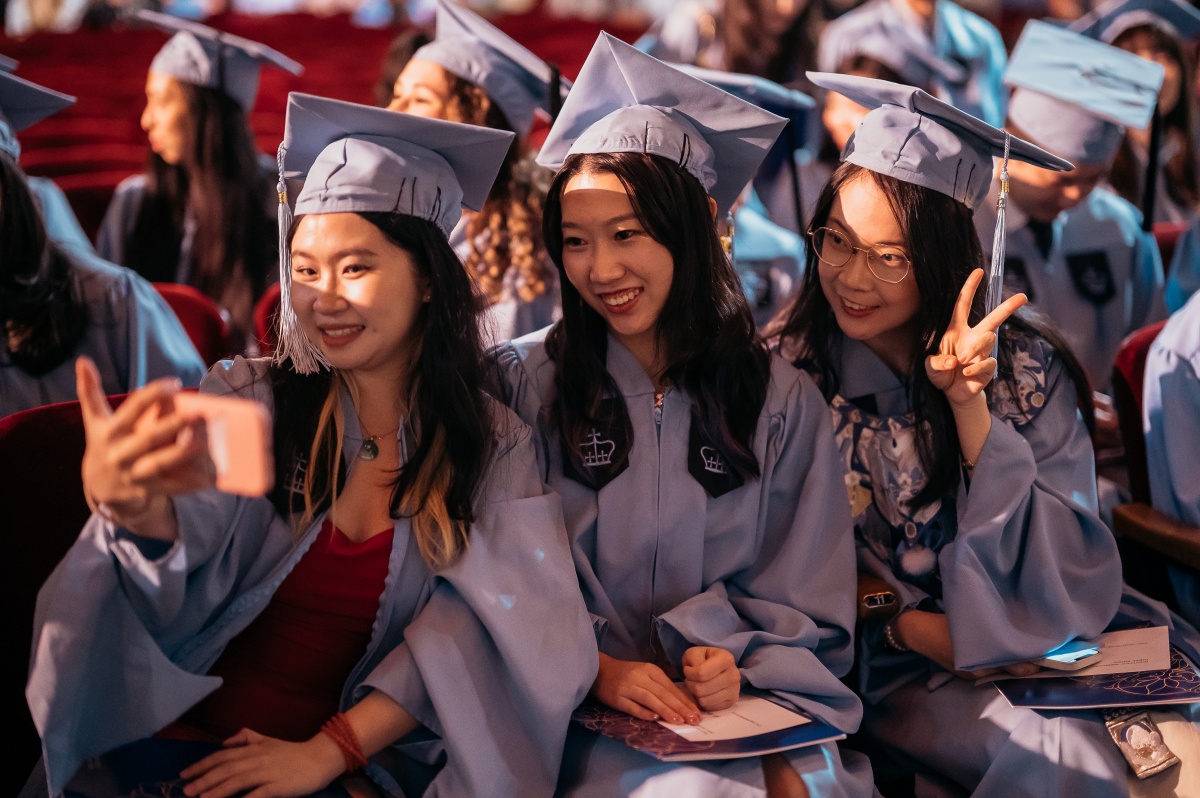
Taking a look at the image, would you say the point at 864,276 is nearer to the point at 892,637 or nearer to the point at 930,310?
the point at 930,310

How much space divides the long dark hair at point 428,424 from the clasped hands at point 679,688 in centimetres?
32

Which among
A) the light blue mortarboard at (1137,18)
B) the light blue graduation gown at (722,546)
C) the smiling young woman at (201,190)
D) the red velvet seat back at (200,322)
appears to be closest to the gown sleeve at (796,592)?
the light blue graduation gown at (722,546)

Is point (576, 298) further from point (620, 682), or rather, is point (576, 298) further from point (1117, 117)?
point (1117, 117)

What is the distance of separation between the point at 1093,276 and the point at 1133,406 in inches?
40.9

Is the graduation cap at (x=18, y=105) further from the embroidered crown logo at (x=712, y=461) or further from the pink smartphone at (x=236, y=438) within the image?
the embroidered crown logo at (x=712, y=461)

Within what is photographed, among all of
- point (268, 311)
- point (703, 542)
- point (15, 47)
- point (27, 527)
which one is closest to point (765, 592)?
point (703, 542)

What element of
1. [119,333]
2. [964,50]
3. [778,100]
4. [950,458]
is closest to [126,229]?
[119,333]

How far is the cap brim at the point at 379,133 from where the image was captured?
1.53m

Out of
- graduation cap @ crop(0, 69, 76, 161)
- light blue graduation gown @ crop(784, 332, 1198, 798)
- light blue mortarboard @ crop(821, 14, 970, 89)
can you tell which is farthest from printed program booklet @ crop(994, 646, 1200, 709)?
light blue mortarboard @ crop(821, 14, 970, 89)

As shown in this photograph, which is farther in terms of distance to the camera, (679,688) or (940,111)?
(940,111)

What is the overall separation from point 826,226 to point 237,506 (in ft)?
3.64

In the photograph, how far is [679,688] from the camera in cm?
162

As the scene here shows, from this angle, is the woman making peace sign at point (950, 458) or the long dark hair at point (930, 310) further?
the long dark hair at point (930, 310)

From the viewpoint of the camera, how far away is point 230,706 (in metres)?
1.55
